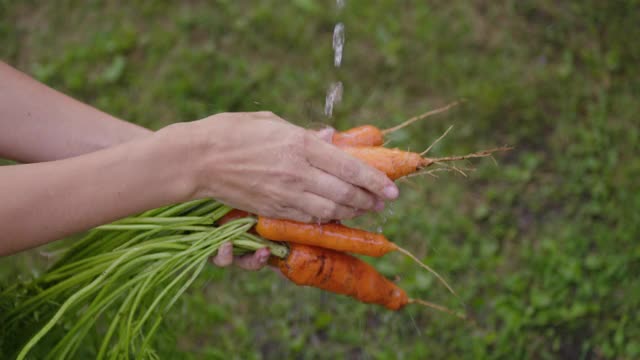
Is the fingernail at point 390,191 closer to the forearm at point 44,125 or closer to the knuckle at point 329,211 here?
the knuckle at point 329,211

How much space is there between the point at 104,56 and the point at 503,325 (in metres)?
2.11

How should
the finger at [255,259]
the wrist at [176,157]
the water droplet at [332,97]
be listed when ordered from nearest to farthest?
the wrist at [176,157] < the finger at [255,259] < the water droplet at [332,97]

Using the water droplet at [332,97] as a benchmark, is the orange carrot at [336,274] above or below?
below

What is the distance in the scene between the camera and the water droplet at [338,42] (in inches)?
126

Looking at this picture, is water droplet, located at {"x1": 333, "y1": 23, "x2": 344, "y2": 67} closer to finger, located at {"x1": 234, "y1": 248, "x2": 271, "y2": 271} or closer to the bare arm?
finger, located at {"x1": 234, "y1": 248, "x2": 271, "y2": 271}

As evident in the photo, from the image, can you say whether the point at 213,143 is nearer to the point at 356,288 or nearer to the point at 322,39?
the point at 356,288

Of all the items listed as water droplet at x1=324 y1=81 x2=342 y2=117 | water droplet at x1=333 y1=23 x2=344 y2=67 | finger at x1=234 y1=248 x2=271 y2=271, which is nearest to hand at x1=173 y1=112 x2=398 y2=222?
finger at x1=234 y1=248 x2=271 y2=271

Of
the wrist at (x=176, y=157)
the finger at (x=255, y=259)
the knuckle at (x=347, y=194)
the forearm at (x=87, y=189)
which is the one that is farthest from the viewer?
the finger at (x=255, y=259)

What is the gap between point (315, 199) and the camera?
1.66 m

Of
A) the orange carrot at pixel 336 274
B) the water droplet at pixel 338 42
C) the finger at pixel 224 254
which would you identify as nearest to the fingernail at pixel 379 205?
the orange carrot at pixel 336 274

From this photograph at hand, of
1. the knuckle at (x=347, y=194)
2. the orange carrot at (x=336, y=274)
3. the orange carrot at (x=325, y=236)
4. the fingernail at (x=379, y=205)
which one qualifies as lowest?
the orange carrot at (x=336, y=274)

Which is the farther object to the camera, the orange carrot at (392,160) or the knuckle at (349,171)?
the orange carrot at (392,160)

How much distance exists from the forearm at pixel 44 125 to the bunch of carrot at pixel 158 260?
0.77 feet

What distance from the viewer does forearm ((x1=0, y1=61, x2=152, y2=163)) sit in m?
1.80
